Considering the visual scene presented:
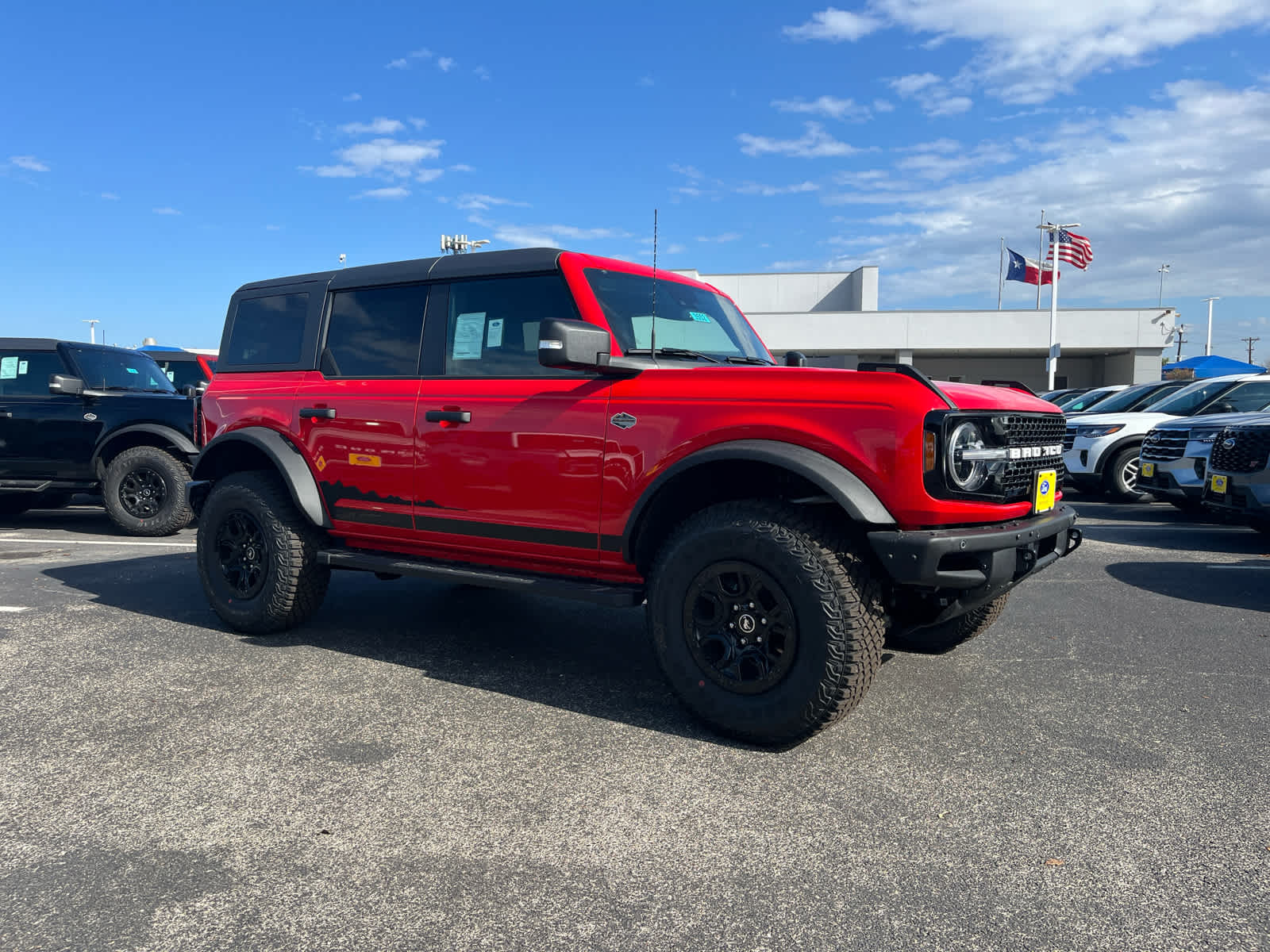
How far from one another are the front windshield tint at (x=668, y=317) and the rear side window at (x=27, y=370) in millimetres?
7593

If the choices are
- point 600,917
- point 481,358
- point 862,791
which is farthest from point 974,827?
point 481,358

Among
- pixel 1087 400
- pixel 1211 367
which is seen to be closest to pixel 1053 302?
pixel 1211 367

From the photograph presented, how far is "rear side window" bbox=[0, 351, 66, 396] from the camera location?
29.5 ft

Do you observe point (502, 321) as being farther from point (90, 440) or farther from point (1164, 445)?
point (1164, 445)

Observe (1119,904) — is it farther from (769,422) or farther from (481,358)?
(481,358)

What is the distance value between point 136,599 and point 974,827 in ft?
17.3

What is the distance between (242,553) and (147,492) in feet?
15.0

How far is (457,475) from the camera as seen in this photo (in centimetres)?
415

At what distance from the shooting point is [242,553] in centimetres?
491

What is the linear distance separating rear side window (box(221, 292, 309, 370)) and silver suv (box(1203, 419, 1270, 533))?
7.12 meters

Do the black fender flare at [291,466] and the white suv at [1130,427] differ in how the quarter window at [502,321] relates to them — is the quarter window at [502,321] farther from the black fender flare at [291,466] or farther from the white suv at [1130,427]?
the white suv at [1130,427]

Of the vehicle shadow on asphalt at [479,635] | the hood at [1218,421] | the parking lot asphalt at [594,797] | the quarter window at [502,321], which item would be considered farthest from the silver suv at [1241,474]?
the quarter window at [502,321]

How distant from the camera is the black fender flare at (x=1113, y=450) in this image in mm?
11062

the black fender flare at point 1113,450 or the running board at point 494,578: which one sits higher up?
the black fender flare at point 1113,450
